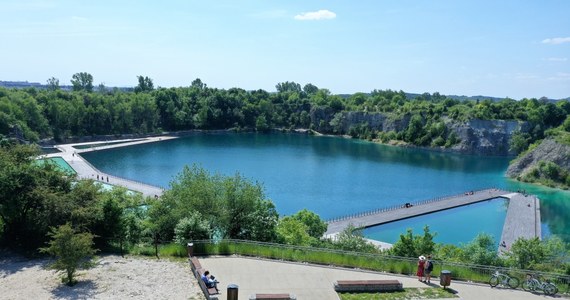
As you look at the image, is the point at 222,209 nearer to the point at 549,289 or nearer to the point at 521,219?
the point at 549,289

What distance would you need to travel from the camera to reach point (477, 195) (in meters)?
64.8

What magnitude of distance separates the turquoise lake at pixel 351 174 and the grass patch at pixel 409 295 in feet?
90.2

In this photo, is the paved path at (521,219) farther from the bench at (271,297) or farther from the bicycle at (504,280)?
the bench at (271,297)

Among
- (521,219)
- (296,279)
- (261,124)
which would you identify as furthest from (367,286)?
(261,124)

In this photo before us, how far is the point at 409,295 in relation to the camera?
16.6m

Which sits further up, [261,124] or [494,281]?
[261,124]

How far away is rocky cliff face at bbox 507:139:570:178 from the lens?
7925 centimetres

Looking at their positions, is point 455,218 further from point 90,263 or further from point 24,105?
point 24,105

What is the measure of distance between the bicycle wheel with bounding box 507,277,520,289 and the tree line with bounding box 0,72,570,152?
8162 cm

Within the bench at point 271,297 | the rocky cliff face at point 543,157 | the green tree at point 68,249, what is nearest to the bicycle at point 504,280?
the bench at point 271,297

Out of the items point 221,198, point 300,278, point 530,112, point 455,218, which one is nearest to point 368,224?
point 455,218

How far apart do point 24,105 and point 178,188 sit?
79009 mm

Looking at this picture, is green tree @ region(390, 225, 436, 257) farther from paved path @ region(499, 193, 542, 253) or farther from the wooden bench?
paved path @ region(499, 193, 542, 253)

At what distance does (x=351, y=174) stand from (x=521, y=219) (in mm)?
30569
